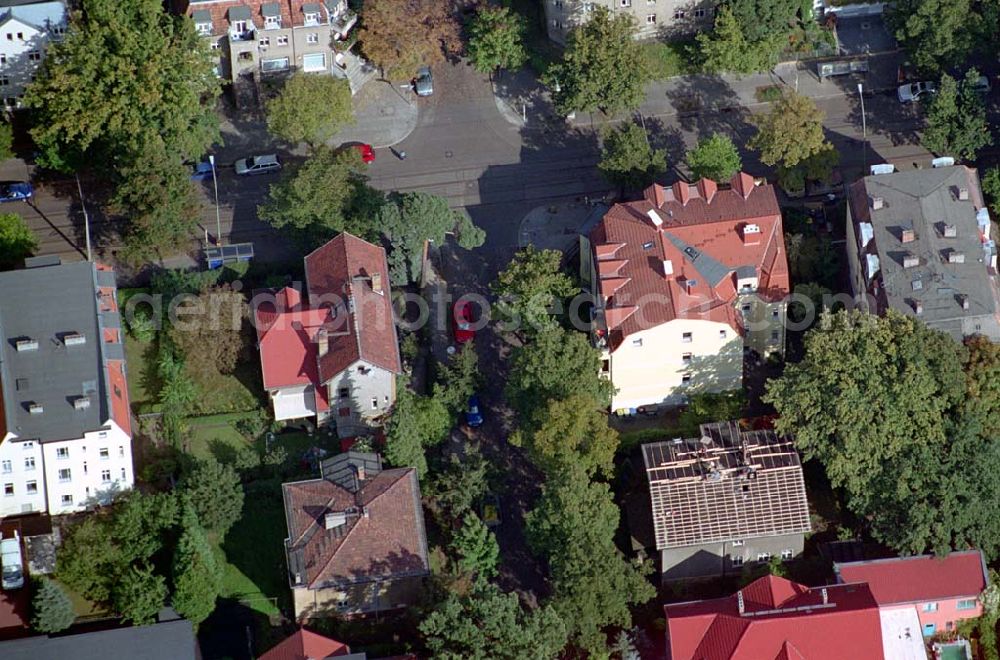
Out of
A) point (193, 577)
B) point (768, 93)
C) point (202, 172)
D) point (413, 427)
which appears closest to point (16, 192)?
point (202, 172)

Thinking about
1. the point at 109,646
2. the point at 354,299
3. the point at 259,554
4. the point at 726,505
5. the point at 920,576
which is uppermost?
the point at 354,299

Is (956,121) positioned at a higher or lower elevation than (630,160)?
higher

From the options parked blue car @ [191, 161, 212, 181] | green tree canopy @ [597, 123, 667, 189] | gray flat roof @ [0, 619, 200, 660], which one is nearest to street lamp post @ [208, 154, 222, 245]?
parked blue car @ [191, 161, 212, 181]

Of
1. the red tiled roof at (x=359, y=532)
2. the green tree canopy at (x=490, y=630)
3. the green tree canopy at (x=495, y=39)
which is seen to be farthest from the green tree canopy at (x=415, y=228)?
the green tree canopy at (x=490, y=630)

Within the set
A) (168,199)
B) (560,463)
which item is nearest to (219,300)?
(168,199)

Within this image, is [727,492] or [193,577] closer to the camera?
[193,577]

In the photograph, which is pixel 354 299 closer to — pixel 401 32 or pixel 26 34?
pixel 401 32

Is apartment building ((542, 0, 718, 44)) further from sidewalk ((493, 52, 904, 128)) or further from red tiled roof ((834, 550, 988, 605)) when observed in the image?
red tiled roof ((834, 550, 988, 605))
